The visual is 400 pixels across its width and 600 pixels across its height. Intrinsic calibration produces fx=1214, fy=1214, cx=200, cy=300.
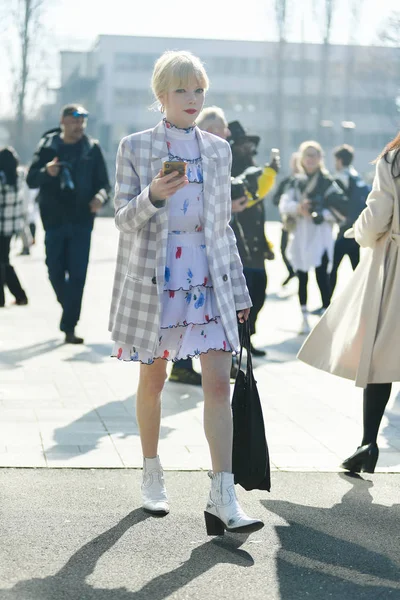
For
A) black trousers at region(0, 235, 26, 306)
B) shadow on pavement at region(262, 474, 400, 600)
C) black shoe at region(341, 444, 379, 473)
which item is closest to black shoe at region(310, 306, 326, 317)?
black trousers at region(0, 235, 26, 306)

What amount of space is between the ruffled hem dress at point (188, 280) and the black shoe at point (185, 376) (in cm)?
366

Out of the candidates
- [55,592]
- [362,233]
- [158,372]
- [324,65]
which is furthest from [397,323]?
[324,65]

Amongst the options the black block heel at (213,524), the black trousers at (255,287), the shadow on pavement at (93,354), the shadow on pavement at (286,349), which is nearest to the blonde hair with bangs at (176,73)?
the black block heel at (213,524)

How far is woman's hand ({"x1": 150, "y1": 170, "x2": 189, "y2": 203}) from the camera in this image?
432 centimetres

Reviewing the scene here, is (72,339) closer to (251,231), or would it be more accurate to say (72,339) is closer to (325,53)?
(251,231)

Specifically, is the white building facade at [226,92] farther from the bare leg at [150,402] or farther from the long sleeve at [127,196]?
the long sleeve at [127,196]

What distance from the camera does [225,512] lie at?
14.8ft

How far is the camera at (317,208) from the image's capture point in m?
13.2

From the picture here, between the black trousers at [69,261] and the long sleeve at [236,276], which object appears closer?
the long sleeve at [236,276]

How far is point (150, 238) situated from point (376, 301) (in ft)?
4.88

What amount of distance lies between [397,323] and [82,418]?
2130 millimetres

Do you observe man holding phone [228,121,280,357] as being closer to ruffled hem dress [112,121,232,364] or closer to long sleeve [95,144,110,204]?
long sleeve [95,144,110,204]

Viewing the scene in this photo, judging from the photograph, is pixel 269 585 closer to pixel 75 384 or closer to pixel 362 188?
pixel 75 384

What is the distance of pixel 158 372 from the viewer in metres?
4.88
